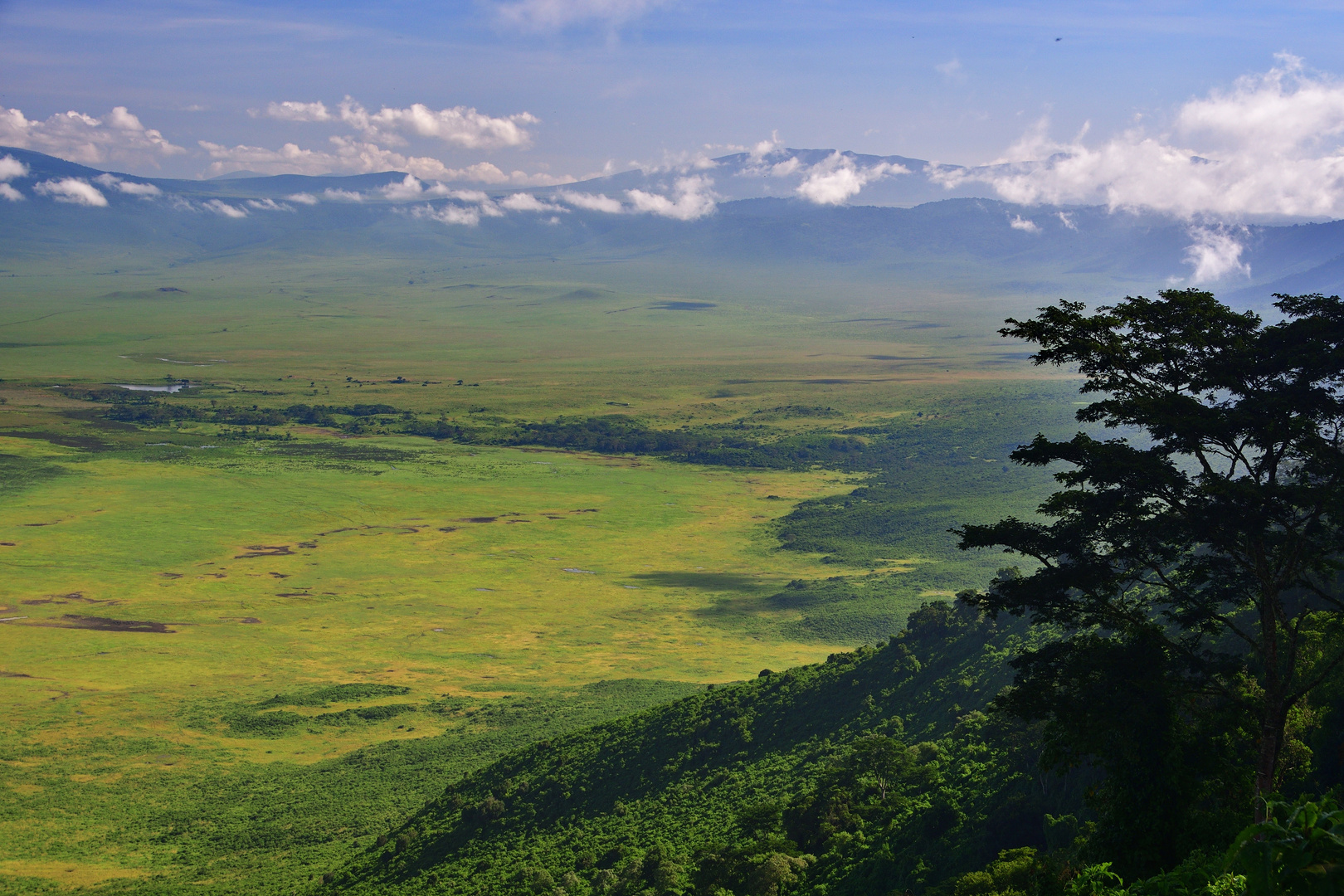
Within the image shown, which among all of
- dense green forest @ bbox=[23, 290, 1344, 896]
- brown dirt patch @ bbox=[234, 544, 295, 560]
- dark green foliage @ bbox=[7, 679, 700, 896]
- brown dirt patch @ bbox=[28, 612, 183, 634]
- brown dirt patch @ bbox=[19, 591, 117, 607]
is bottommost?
dark green foliage @ bbox=[7, 679, 700, 896]

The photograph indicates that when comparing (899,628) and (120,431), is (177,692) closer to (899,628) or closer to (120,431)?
(899,628)

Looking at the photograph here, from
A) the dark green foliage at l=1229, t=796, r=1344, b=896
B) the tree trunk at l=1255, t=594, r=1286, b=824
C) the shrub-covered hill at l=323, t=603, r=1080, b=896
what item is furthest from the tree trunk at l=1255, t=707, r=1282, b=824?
the dark green foliage at l=1229, t=796, r=1344, b=896

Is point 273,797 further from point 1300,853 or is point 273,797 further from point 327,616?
point 1300,853

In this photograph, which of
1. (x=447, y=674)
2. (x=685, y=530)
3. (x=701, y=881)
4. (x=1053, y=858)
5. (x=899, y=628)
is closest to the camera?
(x=1053, y=858)

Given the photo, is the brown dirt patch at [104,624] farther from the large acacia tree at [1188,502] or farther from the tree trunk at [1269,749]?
the tree trunk at [1269,749]

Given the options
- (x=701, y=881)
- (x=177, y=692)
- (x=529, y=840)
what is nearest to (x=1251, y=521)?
(x=701, y=881)

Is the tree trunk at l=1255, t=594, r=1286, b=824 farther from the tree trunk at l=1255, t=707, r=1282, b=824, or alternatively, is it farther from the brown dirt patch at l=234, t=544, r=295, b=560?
the brown dirt patch at l=234, t=544, r=295, b=560
